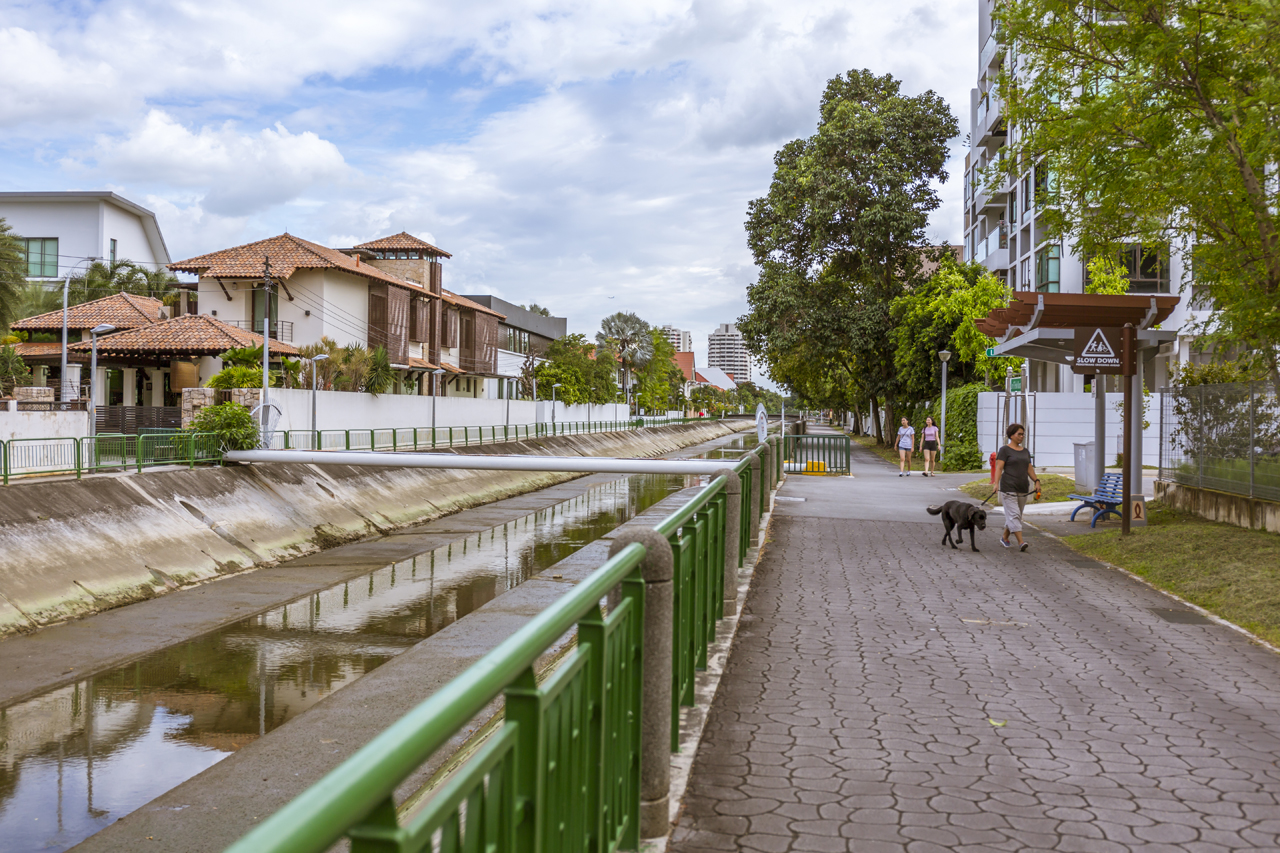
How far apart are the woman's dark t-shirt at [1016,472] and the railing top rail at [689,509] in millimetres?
7121

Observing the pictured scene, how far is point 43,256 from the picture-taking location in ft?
212

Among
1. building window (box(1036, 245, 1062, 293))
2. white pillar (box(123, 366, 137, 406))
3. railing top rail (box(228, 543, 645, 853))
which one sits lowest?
railing top rail (box(228, 543, 645, 853))

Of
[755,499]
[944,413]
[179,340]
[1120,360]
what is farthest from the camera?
[179,340]

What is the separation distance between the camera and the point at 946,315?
3503 cm

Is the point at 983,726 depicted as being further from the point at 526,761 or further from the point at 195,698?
the point at 195,698

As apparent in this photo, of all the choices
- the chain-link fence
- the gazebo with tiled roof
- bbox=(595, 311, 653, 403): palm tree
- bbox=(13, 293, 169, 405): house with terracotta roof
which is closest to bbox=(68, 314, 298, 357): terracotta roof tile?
the gazebo with tiled roof

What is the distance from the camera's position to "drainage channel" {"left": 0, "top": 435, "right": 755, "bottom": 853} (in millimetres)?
7453

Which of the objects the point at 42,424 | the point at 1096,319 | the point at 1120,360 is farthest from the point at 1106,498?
the point at 42,424

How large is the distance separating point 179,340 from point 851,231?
85.5 feet

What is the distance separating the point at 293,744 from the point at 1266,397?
1269cm

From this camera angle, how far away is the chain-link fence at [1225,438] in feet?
42.0

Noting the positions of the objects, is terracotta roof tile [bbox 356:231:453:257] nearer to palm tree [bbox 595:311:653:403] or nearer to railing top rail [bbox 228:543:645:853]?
palm tree [bbox 595:311:653:403]

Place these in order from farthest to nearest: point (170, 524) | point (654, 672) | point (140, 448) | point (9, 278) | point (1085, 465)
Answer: point (9, 278)
point (140, 448)
point (1085, 465)
point (170, 524)
point (654, 672)

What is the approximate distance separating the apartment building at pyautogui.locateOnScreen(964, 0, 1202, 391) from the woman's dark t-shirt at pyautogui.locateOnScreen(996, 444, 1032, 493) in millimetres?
15177
